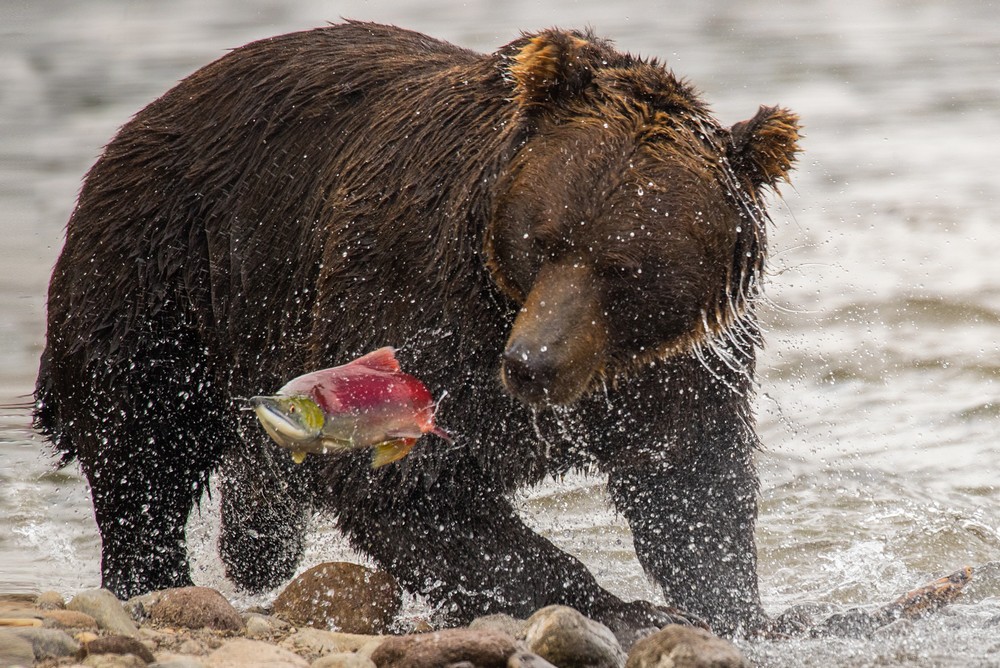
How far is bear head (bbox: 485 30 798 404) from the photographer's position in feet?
14.3

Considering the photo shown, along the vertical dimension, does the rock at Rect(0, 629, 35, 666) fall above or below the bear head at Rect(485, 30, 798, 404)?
below

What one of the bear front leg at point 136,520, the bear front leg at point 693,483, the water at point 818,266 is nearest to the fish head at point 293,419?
the bear front leg at point 693,483

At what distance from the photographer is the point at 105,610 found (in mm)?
4500

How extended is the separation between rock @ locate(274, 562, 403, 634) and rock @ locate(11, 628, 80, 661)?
109 centimetres

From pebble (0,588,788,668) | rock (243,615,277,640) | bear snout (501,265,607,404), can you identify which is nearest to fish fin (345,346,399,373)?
bear snout (501,265,607,404)

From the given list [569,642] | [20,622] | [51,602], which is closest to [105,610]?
[20,622]

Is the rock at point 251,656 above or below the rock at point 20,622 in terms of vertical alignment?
below

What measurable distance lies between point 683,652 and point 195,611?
65.5 inches

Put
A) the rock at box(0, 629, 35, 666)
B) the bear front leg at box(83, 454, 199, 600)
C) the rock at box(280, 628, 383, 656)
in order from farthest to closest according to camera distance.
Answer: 1. the bear front leg at box(83, 454, 199, 600)
2. the rock at box(280, 628, 383, 656)
3. the rock at box(0, 629, 35, 666)

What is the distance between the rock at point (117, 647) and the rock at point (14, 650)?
0.49 ft

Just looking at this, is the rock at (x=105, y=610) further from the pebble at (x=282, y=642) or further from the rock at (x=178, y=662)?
the rock at (x=178, y=662)

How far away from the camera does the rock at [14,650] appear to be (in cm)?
392

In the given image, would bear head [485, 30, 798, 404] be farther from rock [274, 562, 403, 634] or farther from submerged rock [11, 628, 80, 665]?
submerged rock [11, 628, 80, 665]

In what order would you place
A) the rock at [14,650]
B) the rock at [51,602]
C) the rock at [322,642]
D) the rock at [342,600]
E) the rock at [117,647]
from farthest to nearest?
the rock at [342,600] → the rock at [51,602] → the rock at [322,642] → the rock at [117,647] → the rock at [14,650]
